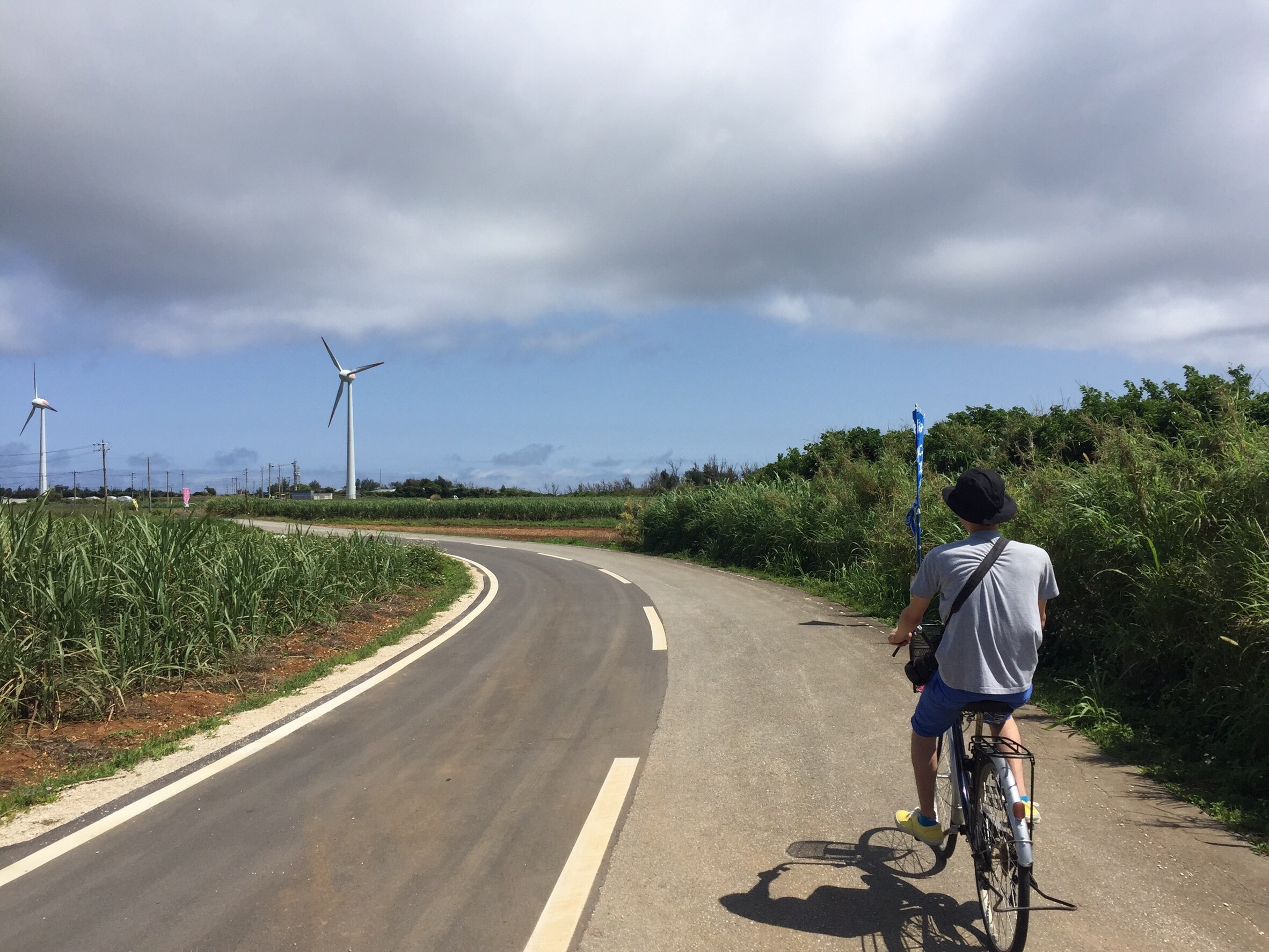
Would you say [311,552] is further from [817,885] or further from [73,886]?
[817,885]

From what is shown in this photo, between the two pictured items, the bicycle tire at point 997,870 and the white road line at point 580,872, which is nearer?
the bicycle tire at point 997,870

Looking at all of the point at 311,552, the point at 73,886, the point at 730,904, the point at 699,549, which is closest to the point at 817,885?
the point at 730,904

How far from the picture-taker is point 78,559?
768 cm

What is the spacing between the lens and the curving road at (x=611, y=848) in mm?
3404

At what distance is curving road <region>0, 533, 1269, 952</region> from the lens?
3.40 meters

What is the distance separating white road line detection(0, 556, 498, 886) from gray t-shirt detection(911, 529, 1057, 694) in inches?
175

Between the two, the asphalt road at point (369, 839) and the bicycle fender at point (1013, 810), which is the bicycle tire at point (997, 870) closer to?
the bicycle fender at point (1013, 810)

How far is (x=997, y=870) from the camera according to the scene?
11.0 feet

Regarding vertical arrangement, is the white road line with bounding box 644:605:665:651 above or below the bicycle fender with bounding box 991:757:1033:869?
below

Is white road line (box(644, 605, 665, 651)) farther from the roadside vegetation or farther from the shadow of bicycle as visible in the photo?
the shadow of bicycle

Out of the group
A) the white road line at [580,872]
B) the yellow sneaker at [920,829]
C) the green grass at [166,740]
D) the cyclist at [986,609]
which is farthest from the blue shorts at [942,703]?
the green grass at [166,740]

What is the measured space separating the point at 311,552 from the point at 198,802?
7625mm

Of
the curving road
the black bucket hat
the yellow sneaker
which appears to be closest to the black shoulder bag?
the black bucket hat

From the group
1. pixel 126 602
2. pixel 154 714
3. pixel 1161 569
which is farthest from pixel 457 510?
pixel 1161 569
